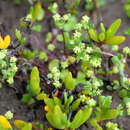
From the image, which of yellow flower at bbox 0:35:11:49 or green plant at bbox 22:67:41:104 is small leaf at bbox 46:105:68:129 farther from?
yellow flower at bbox 0:35:11:49

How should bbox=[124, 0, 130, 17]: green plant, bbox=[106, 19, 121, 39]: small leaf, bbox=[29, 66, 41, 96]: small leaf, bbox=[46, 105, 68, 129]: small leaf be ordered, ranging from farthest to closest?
bbox=[124, 0, 130, 17]: green plant, bbox=[106, 19, 121, 39]: small leaf, bbox=[29, 66, 41, 96]: small leaf, bbox=[46, 105, 68, 129]: small leaf

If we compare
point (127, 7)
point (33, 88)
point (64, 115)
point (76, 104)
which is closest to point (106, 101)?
point (76, 104)

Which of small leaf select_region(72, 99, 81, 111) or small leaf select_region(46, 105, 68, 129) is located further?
small leaf select_region(72, 99, 81, 111)

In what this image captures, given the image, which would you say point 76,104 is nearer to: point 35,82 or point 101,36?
point 35,82

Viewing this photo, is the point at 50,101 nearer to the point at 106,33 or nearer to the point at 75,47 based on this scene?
the point at 75,47

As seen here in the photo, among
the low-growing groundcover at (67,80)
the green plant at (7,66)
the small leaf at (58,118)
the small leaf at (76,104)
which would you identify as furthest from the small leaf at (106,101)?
the green plant at (7,66)

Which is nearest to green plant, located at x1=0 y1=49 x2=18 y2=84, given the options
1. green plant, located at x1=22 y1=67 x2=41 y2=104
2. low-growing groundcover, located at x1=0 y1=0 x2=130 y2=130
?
low-growing groundcover, located at x1=0 y1=0 x2=130 y2=130

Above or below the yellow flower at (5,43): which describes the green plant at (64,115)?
below

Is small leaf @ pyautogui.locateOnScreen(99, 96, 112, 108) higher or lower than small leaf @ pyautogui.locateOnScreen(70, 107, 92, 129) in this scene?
higher

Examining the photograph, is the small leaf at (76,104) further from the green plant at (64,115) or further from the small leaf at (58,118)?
the small leaf at (58,118)
